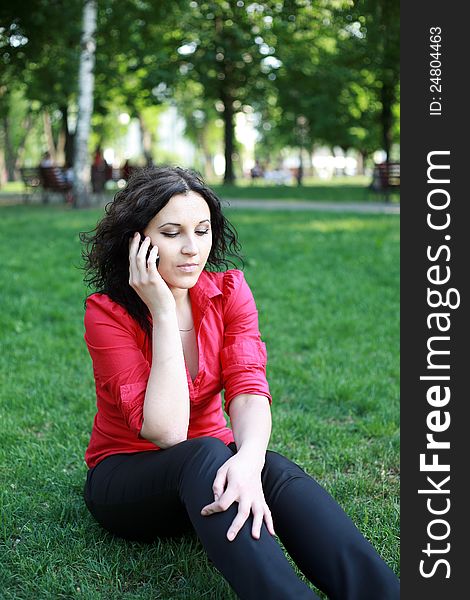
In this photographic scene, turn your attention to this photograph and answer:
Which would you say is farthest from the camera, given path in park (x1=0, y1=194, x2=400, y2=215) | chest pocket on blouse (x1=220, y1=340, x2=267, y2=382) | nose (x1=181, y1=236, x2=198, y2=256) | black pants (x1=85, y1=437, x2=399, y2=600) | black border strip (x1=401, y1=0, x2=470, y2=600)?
path in park (x1=0, y1=194, x2=400, y2=215)

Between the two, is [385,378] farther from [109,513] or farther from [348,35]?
[348,35]

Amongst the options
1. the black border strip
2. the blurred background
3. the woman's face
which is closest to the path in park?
the blurred background

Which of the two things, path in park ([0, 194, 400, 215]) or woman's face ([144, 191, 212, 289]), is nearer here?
woman's face ([144, 191, 212, 289])

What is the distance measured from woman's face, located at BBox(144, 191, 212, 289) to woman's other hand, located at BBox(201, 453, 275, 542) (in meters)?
0.69

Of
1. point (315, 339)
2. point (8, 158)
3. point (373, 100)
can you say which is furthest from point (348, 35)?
point (8, 158)

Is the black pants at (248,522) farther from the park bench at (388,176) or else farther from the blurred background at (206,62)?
the park bench at (388,176)

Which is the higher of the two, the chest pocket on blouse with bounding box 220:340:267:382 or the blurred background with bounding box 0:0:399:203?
the blurred background with bounding box 0:0:399:203

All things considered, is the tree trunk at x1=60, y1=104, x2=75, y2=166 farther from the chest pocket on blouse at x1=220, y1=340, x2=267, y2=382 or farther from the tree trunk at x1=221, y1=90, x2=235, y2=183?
the chest pocket on blouse at x1=220, y1=340, x2=267, y2=382

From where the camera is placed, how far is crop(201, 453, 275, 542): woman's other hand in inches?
89.1

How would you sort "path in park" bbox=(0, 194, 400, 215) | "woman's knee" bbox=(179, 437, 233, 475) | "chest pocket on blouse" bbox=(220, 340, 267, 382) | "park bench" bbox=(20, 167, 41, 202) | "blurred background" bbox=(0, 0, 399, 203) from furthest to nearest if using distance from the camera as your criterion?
"park bench" bbox=(20, 167, 41, 202) → "blurred background" bbox=(0, 0, 399, 203) → "path in park" bbox=(0, 194, 400, 215) → "chest pocket on blouse" bbox=(220, 340, 267, 382) → "woman's knee" bbox=(179, 437, 233, 475)

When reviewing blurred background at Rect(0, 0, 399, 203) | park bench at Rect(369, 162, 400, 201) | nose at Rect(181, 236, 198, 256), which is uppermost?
blurred background at Rect(0, 0, 399, 203)

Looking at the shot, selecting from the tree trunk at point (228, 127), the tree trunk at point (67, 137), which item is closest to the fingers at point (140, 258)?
the tree trunk at point (67, 137)

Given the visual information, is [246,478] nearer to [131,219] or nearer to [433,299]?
[433,299]

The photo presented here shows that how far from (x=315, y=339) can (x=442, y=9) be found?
4541 mm
